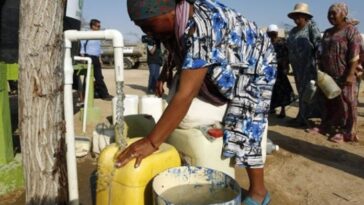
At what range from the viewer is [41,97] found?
77.8 inches

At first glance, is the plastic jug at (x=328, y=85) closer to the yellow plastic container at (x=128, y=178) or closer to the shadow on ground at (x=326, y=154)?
the shadow on ground at (x=326, y=154)

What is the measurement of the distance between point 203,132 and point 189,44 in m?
0.63

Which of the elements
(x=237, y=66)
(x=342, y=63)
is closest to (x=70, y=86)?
(x=237, y=66)

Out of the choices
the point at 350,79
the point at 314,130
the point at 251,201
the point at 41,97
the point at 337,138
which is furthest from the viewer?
the point at 314,130

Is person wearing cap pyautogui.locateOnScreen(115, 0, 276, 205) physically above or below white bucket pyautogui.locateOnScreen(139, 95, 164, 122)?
above

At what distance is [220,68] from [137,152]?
69 cm

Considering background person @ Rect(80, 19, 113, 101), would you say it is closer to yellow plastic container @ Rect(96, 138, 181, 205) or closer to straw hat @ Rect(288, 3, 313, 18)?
straw hat @ Rect(288, 3, 313, 18)

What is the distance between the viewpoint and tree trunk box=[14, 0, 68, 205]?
75.4 inches

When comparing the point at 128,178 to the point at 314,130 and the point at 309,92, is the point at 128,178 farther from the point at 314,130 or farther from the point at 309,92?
the point at 314,130

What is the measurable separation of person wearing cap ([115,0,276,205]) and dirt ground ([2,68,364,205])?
778mm

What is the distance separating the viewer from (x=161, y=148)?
2289 mm

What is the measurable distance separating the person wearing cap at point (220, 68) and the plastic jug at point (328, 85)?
2.64m

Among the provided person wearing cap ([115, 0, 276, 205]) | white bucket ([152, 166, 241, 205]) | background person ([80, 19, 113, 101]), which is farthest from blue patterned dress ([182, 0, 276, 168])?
Answer: background person ([80, 19, 113, 101])

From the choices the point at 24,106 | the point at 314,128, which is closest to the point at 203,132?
the point at 24,106
